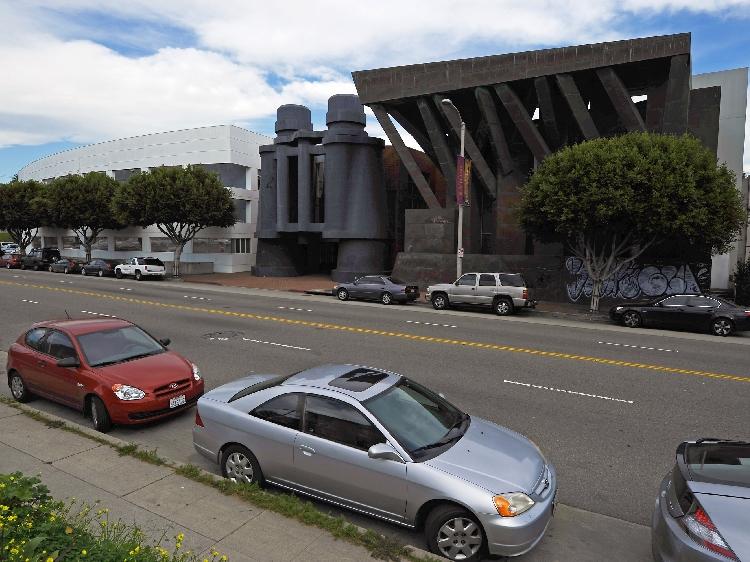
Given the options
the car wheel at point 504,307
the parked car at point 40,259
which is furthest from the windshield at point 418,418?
the parked car at point 40,259

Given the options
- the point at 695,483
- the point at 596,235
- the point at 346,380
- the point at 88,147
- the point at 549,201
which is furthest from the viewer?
the point at 88,147

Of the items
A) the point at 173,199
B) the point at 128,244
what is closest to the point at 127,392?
the point at 173,199

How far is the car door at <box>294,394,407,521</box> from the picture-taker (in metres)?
5.11

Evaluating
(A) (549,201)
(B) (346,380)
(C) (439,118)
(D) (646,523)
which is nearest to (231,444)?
(B) (346,380)

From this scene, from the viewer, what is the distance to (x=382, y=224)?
121ft

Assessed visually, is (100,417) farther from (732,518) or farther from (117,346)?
(732,518)

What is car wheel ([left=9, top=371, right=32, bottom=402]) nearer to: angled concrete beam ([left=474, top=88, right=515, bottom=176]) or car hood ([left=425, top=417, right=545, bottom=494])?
car hood ([left=425, top=417, right=545, bottom=494])

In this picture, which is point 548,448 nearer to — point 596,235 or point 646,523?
point 646,523

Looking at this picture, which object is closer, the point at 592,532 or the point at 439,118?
the point at 592,532

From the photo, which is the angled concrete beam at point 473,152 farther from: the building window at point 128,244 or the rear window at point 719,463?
the building window at point 128,244

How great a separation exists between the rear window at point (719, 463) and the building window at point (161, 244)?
45.9m

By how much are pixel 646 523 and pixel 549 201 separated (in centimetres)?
1717

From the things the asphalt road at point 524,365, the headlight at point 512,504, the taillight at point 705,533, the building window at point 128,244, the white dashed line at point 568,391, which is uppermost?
the building window at point 128,244

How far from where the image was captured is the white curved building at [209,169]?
146 ft
